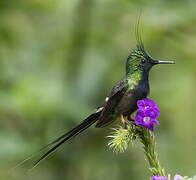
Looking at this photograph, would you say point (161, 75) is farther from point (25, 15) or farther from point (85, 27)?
point (25, 15)

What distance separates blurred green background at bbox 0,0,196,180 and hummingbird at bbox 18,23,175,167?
175 cm

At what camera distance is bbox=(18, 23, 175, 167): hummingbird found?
137 inches

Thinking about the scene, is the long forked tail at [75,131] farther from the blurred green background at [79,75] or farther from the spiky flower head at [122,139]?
the blurred green background at [79,75]

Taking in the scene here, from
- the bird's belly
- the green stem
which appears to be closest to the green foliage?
the green stem

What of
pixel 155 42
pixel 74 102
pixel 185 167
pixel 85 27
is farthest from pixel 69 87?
pixel 185 167

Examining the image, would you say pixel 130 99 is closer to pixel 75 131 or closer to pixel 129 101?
pixel 129 101

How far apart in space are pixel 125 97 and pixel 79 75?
2.21m

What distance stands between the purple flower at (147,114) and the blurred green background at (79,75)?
2174 mm

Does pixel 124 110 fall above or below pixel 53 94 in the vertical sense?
above

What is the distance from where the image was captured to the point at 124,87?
354cm

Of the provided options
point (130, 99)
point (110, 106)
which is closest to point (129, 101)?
point (130, 99)

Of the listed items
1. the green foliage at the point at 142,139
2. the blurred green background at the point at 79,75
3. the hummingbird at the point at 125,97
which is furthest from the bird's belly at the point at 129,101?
the blurred green background at the point at 79,75

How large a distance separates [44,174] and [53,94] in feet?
2.74

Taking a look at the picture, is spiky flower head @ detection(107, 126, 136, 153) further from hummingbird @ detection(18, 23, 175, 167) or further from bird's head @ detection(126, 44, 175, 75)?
bird's head @ detection(126, 44, 175, 75)
